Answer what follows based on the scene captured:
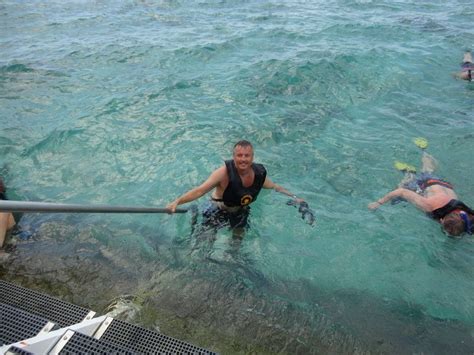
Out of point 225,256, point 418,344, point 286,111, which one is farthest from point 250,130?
point 418,344

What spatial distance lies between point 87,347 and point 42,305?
1583 millimetres

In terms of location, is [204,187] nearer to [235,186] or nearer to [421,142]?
[235,186]

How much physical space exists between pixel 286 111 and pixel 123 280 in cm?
609

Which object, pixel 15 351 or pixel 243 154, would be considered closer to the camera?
pixel 15 351

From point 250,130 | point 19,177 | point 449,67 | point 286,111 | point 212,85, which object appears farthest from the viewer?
point 449,67

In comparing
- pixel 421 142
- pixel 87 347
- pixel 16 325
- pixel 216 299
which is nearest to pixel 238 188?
pixel 216 299

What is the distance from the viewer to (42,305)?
4.50 m

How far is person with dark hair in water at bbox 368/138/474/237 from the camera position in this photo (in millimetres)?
5973

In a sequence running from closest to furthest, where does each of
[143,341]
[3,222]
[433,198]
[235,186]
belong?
[143,341], [235,186], [3,222], [433,198]

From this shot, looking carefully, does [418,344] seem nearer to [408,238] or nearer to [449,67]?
[408,238]

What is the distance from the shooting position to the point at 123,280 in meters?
5.38

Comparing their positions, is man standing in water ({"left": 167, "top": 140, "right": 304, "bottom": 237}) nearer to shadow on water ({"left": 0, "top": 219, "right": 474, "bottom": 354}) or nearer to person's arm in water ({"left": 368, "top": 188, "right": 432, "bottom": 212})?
shadow on water ({"left": 0, "top": 219, "right": 474, "bottom": 354})

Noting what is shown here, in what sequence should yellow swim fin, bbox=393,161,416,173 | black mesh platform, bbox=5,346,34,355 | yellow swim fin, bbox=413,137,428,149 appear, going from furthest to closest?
yellow swim fin, bbox=413,137,428,149 < yellow swim fin, bbox=393,161,416,173 < black mesh platform, bbox=5,346,34,355

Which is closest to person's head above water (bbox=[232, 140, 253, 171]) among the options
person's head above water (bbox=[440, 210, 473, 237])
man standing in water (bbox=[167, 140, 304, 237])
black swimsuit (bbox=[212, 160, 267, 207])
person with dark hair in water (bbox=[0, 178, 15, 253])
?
man standing in water (bbox=[167, 140, 304, 237])
